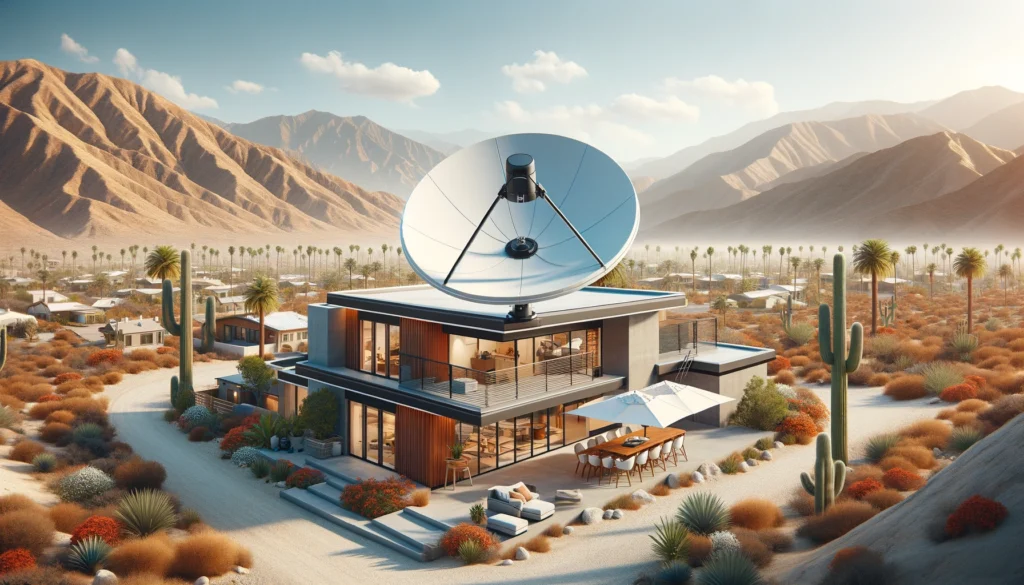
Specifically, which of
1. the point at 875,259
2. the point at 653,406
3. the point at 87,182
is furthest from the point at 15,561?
the point at 87,182

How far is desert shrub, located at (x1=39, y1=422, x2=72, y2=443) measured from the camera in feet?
86.7

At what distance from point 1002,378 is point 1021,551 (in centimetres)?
2337

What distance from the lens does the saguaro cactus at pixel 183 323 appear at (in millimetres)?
30797

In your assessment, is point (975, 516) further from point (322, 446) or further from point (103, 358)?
point (103, 358)

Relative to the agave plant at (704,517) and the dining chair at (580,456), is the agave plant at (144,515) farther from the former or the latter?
the agave plant at (704,517)

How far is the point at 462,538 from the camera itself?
1653 cm

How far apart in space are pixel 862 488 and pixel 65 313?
61.5 metres

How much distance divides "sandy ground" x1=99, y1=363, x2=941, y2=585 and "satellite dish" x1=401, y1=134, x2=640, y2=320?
654cm

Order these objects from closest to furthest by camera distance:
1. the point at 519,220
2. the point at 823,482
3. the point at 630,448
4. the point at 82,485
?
the point at 823,482
the point at 82,485
the point at 630,448
the point at 519,220

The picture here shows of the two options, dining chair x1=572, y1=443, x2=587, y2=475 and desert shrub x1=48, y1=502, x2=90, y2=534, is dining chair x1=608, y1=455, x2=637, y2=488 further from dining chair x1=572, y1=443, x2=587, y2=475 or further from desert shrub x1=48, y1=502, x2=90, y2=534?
desert shrub x1=48, y1=502, x2=90, y2=534

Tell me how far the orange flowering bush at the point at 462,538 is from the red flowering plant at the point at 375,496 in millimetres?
2492

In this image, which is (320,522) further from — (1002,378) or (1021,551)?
(1002,378)

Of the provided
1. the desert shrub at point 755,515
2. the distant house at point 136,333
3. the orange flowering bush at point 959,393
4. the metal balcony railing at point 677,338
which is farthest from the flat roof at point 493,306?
the distant house at point 136,333

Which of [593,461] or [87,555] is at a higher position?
[593,461]
